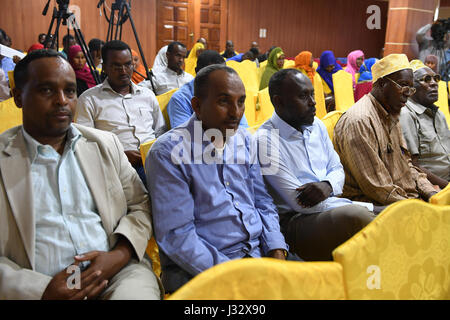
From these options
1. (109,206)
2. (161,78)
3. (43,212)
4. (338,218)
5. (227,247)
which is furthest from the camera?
(161,78)

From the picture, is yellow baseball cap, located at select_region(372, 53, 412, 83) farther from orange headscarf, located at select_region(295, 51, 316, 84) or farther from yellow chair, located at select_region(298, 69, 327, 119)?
orange headscarf, located at select_region(295, 51, 316, 84)

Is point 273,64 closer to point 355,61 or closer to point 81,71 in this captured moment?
point 355,61

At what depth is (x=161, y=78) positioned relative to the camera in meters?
3.96

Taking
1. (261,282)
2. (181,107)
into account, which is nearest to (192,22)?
(181,107)

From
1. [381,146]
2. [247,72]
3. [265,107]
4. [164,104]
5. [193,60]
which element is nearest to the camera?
[381,146]

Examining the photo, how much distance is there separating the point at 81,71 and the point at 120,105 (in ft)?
4.43

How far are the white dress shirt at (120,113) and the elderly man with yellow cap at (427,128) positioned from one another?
1801 mm

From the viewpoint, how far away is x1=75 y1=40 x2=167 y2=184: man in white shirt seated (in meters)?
2.63

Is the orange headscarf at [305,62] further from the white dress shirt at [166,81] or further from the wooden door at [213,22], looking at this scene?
the wooden door at [213,22]

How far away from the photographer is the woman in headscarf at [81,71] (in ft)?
11.6

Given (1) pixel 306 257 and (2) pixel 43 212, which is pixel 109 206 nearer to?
(2) pixel 43 212

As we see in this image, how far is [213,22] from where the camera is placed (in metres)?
11.3

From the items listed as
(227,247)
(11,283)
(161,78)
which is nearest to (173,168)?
(227,247)
